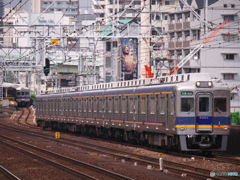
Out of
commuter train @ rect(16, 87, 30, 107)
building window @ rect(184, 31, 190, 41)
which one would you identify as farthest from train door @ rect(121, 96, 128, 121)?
commuter train @ rect(16, 87, 30, 107)

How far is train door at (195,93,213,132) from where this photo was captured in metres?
18.0

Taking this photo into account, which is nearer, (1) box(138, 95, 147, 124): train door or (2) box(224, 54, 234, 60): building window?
(1) box(138, 95, 147, 124): train door

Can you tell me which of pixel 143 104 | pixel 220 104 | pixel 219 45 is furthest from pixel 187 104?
pixel 219 45

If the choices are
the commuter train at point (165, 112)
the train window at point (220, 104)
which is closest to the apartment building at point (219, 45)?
the commuter train at point (165, 112)

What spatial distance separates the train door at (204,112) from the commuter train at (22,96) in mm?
62918

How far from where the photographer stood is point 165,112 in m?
19.4

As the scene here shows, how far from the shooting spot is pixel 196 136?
1797cm

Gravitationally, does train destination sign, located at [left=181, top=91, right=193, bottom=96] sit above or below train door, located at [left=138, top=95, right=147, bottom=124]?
above

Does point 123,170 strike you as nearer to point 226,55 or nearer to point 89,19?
point 226,55

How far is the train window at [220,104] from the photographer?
18250mm

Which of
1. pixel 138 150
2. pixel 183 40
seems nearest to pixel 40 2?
pixel 183 40

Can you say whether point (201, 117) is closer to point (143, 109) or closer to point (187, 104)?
point (187, 104)

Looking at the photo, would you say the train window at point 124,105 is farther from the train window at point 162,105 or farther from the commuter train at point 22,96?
the commuter train at point 22,96

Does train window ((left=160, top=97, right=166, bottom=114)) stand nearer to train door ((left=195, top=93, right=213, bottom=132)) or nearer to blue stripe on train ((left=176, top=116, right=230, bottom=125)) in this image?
blue stripe on train ((left=176, top=116, right=230, bottom=125))
